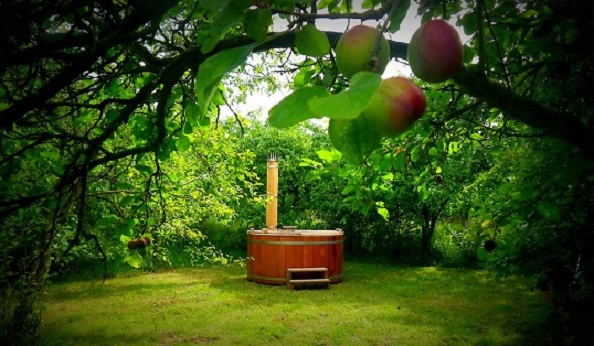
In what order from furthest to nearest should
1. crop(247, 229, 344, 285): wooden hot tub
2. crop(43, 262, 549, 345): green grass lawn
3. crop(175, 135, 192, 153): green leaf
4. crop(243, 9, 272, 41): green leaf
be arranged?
crop(247, 229, 344, 285): wooden hot tub
crop(43, 262, 549, 345): green grass lawn
crop(175, 135, 192, 153): green leaf
crop(243, 9, 272, 41): green leaf

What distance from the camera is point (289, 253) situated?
28.5 feet

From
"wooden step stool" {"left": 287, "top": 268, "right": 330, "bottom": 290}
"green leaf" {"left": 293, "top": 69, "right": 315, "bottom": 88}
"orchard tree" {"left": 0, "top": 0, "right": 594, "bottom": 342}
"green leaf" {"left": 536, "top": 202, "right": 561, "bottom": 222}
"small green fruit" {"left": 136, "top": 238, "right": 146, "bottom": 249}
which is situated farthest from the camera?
"wooden step stool" {"left": 287, "top": 268, "right": 330, "bottom": 290}

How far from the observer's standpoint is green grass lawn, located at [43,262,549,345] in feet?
18.1

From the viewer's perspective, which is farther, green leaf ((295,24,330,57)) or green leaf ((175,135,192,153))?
green leaf ((175,135,192,153))

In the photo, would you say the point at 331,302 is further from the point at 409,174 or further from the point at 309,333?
the point at 409,174

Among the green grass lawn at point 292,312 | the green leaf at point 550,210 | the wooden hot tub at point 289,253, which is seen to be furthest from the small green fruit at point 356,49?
the wooden hot tub at point 289,253

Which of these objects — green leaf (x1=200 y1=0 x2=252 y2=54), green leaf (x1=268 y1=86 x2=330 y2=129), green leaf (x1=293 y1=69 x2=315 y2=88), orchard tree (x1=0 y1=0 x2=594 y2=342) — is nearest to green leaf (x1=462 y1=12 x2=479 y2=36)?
orchard tree (x1=0 y1=0 x2=594 y2=342)

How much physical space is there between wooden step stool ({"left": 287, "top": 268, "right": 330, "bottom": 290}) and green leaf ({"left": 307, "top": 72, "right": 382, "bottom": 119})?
327 inches

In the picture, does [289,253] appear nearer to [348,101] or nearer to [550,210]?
[550,210]

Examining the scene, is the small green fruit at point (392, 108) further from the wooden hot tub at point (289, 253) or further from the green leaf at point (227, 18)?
the wooden hot tub at point (289, 253)

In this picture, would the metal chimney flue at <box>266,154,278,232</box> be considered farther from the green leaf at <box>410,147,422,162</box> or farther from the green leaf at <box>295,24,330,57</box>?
the green leaf at <box>295,24,330,57</box>

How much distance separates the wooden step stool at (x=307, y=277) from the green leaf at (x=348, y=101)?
830cm

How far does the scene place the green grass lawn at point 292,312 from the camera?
5512mm

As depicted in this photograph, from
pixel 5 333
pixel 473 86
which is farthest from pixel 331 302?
pixel 473 86
